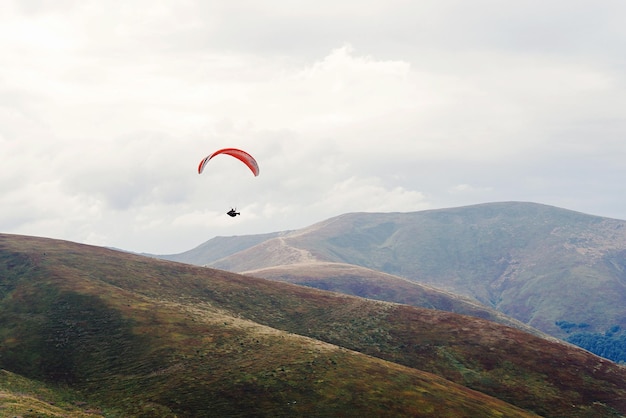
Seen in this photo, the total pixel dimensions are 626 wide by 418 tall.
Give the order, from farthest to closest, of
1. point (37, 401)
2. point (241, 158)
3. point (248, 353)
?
point (248, 353), point (241, 158), point (37, 401)

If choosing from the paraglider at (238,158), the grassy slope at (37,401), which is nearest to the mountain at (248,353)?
the grassy slope at (37,401)

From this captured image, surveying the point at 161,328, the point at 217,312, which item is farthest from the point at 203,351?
the point at 217,312

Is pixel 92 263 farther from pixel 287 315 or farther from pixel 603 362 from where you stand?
pixel 603 362

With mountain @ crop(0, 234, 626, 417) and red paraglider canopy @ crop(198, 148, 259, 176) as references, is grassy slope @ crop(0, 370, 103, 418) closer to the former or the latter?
mountain @ crop(0, 234, 626, 417)

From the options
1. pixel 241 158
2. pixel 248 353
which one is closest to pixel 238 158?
pixel 241 158

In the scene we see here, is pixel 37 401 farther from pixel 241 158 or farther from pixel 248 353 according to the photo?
pixel 241 158

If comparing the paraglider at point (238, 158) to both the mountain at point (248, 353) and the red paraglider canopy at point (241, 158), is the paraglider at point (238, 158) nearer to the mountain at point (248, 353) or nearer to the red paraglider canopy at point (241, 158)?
the red paraglider canopy at point (241, 158)
